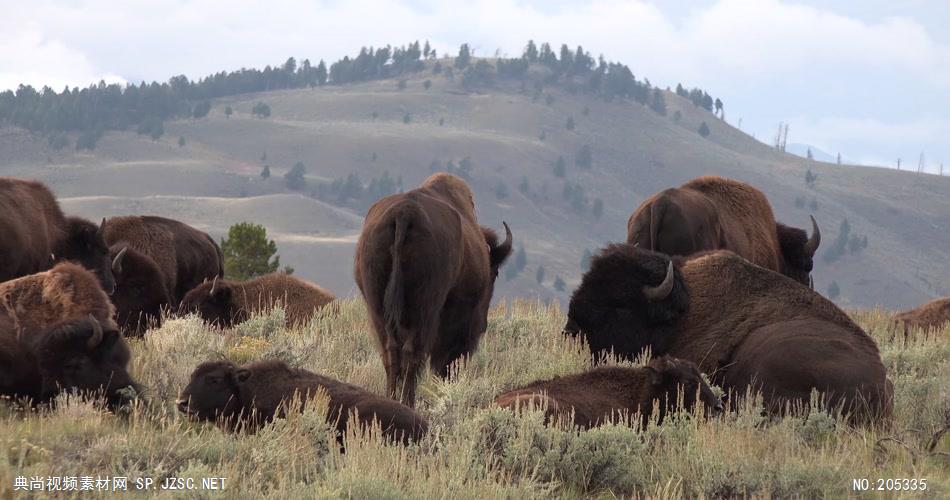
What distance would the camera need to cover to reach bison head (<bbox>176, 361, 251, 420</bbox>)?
728 cm

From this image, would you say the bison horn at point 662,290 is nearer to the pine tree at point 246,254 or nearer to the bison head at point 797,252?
the bison head at point 797,252

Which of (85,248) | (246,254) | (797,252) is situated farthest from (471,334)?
(246,254)

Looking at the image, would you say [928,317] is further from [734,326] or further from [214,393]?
[214,393]

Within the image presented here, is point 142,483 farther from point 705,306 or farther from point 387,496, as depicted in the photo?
point 705,306

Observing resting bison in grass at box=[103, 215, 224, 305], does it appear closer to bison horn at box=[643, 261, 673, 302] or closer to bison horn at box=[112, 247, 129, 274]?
bison horn at box=[112, 247, 129, 274]

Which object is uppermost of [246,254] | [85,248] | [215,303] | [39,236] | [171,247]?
[39,236]

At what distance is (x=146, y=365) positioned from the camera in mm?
8742

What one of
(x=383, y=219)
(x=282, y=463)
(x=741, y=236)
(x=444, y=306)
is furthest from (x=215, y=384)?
(x=741, y=236)

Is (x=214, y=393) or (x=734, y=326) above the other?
(x=734, y=326)

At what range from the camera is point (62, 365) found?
7562 mm

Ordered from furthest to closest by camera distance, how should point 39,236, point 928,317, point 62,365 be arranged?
point 928,317
point 39,236
point 62,365

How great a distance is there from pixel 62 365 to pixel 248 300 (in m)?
7.06

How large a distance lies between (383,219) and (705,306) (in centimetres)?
254

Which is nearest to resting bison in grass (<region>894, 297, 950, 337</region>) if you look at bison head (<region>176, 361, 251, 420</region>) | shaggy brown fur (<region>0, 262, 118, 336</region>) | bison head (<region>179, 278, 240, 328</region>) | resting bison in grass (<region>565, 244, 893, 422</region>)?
resting bison in grass (<region>565, 244, 893, 422</region>)
